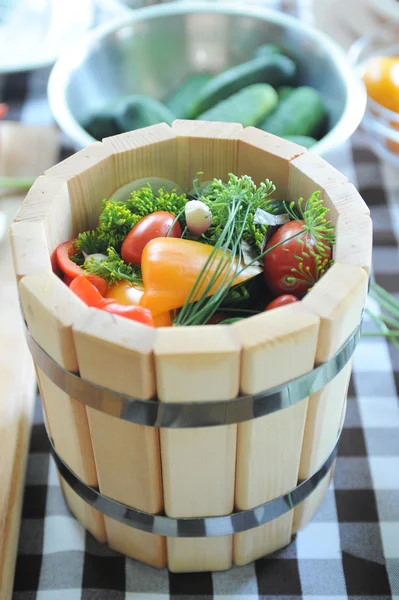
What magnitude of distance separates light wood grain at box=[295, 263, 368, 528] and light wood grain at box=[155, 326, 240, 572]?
0.30ft

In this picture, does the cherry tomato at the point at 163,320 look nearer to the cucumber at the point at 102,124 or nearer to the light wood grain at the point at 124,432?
the light wood grain at the point at 124,432

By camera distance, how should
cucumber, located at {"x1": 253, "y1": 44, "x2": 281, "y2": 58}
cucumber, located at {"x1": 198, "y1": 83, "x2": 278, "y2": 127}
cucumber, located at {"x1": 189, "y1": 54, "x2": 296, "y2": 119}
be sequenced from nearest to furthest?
cucumber, located at {"x1": 198, "y1": 83, "x2": 278, "y2": 127}
cucumber, located at {"x1": 189, "y1": 54, "x2": 296, "y2": 119}
cucumber, located at {"x1": 253, "y1": 44, "x2": 281, "y2": 58}

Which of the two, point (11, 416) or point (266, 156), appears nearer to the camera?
point (266, 156)

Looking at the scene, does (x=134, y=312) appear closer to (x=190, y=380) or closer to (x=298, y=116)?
(x=190, y=380)

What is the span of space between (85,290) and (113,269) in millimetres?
60

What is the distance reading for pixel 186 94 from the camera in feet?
4.72

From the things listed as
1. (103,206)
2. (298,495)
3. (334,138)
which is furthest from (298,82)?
(298,495)

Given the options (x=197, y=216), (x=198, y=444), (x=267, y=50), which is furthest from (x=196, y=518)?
(x=267, y=50)

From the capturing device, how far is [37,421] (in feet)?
3.58

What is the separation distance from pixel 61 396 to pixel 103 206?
9.3 inches

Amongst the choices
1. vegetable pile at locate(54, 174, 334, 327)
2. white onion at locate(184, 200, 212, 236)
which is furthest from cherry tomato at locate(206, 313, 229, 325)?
white onion at locate(184, 200, 212, 236)

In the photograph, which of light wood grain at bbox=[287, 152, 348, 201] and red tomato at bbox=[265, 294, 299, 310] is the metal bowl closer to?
light wood grain at bbox=[287, 152, 348, 201]

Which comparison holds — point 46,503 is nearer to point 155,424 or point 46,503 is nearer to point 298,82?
point 155,424

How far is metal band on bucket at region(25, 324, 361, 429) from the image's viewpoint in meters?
0.68
